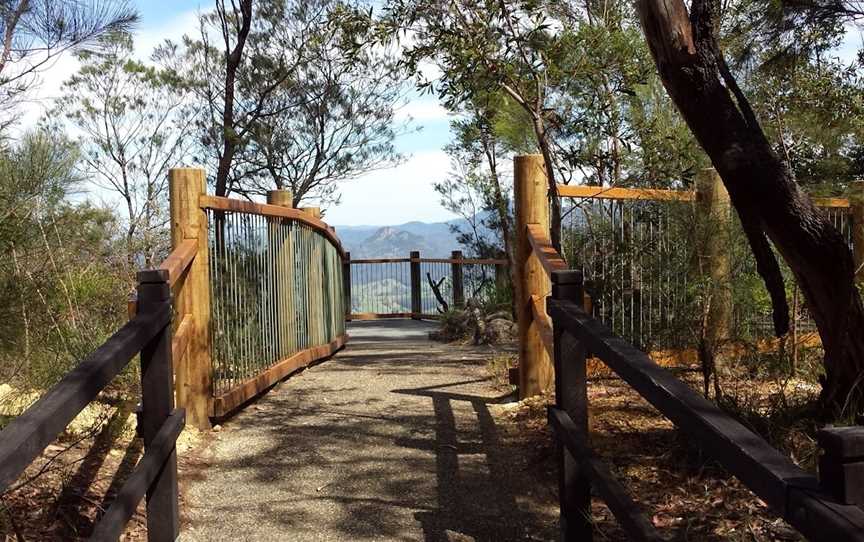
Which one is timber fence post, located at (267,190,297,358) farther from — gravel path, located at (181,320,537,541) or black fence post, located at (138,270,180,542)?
black fence post, located at (138,270,180,542)

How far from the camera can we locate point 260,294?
247 inches

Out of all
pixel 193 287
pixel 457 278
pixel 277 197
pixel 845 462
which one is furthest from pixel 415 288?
pixel 845 462

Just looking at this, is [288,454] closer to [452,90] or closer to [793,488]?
[452,90]

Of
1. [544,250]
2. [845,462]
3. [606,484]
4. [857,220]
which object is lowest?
[606,484]

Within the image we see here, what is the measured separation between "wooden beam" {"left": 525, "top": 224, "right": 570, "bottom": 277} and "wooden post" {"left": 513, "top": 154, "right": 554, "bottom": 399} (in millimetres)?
122

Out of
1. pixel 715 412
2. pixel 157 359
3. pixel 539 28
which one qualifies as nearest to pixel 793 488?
pixel 715 412

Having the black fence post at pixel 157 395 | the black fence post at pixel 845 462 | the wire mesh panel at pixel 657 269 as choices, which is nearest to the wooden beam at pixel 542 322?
the wire mesh panel at pixel 657 269

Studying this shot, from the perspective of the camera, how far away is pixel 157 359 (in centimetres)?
332

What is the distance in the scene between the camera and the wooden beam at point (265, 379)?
534cm

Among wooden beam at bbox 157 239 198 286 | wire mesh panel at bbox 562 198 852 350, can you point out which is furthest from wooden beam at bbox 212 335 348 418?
wire mesh panel at bbox 562 198 852 350

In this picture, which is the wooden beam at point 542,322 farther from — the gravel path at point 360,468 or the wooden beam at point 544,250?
the gravel path at point 360,468

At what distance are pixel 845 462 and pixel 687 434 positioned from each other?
2.39 ft

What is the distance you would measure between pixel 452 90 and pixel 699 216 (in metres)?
1.98

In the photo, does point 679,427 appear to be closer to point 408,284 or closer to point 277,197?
point 277,197
